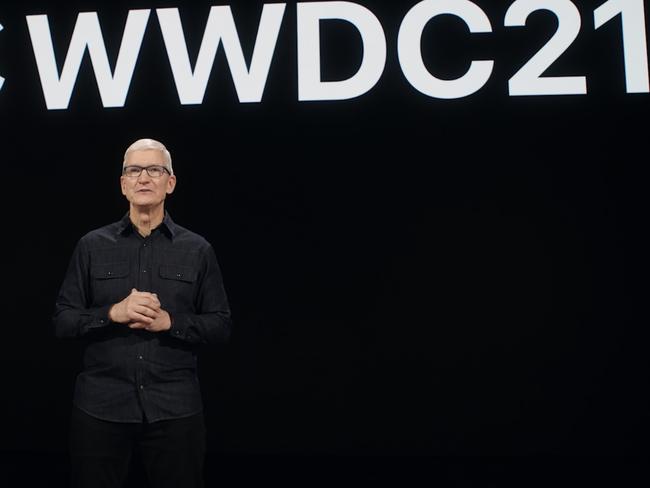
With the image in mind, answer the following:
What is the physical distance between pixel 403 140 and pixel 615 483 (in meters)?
2.01

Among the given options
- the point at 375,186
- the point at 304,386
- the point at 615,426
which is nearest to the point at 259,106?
the point at 375,186

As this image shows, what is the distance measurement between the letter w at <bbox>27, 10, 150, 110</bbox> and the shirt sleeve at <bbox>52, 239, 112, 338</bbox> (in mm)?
1609

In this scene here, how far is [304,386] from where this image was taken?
129 inches

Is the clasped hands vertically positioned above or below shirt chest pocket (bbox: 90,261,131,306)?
below

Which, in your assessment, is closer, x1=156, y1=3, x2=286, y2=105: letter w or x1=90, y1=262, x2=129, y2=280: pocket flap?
x1=90, y1=262, x2=129, y2=280: pocket flap

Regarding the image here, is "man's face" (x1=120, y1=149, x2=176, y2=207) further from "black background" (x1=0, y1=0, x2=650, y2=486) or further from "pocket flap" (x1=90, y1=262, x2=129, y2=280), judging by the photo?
"black background" (x1=0, y1=0, x2=650, y2=486)

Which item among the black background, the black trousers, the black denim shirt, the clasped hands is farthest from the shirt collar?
A: the black background

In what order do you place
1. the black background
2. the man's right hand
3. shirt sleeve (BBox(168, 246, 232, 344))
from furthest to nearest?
the black background, shirt sleeve (BBox(168, 246, 232, 344)), the man's right hand

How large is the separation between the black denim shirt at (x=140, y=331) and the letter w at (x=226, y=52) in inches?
57.0

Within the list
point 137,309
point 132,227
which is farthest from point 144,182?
point 137,309

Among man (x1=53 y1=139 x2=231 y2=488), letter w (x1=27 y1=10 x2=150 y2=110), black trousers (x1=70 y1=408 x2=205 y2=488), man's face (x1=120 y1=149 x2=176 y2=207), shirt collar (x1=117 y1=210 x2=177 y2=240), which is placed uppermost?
letter w (x1=27 y1=10 x2=150 y2=110)

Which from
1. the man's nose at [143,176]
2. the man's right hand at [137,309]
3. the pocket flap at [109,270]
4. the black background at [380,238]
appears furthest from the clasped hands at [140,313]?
the black background at [380,238]

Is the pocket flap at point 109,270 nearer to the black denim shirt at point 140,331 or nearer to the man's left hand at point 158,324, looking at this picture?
the black denim shirt at point 140,331

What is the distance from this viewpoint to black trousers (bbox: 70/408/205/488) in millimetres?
1927
